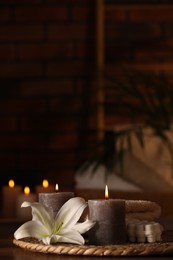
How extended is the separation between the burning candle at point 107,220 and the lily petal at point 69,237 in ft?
0.10

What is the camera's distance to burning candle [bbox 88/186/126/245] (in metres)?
1.35

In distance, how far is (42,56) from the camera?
14.2ft

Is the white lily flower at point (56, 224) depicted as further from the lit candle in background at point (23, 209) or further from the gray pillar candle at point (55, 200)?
the lit candle in background at point (23, 209)

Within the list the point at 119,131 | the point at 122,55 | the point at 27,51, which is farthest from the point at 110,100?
the point at 119,131

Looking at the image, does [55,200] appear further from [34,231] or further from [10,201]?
[10,201]

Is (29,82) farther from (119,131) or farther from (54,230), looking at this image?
(54,230)

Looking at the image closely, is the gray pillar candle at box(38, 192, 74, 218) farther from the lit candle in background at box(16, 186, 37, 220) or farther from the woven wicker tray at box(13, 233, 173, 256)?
the lit candle in background at box(16, 186, 37, 220)

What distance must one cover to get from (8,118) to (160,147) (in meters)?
1.18

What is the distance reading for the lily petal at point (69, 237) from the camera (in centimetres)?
135

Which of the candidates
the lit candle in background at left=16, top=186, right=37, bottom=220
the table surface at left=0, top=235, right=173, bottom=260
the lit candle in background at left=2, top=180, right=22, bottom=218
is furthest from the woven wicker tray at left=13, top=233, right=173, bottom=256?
the lit candle in background at left=2, top=180, right=22, bottom=218

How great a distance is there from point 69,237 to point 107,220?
0.07m

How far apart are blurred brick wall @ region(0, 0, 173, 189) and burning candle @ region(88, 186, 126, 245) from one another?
9.61ft

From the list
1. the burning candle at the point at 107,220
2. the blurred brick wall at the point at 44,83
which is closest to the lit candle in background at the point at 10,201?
the burning candle at the point at 107,220

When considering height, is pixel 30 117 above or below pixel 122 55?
below
